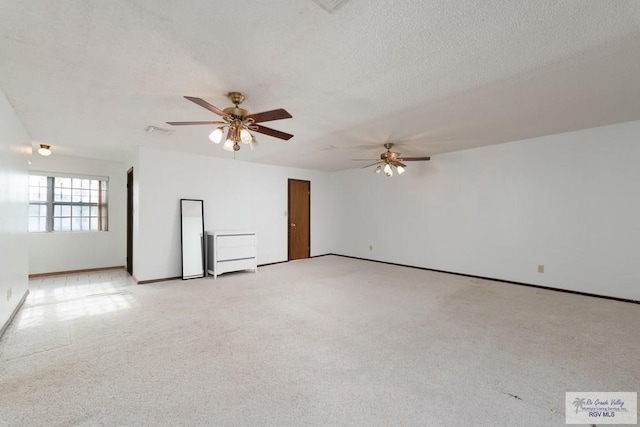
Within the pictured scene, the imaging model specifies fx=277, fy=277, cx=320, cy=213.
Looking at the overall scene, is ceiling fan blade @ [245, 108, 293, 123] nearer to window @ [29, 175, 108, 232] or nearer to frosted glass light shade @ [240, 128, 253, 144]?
frosted glass light shade @ [240, 128, 253, 144]

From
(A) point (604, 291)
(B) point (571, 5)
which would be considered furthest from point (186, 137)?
(A) point (604, 291)

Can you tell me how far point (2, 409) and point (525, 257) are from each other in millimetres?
6164

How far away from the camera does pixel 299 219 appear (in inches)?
286

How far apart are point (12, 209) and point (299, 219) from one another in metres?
5.08

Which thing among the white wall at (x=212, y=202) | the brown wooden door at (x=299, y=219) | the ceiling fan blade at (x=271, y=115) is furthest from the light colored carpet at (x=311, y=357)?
the brown wooden door at (x=299, y=219)

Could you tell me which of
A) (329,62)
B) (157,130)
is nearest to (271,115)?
(329,62)

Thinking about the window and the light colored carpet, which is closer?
the light colored carpet

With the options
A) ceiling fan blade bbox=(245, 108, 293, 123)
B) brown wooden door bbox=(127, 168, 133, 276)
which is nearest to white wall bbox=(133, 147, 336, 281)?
brown wooden door bbox=(127, 168, 133, 276)

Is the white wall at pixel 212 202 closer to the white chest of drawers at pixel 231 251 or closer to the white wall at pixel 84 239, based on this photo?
the white chest of drawers at pixel 231 251

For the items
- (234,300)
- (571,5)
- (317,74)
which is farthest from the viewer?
(234,300)

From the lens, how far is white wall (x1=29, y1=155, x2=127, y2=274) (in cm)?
534

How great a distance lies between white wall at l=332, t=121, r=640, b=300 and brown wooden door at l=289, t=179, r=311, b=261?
6.53 ft

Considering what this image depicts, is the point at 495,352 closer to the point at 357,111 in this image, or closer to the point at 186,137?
the point at 357,111

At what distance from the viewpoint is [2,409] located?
66.7 inches
